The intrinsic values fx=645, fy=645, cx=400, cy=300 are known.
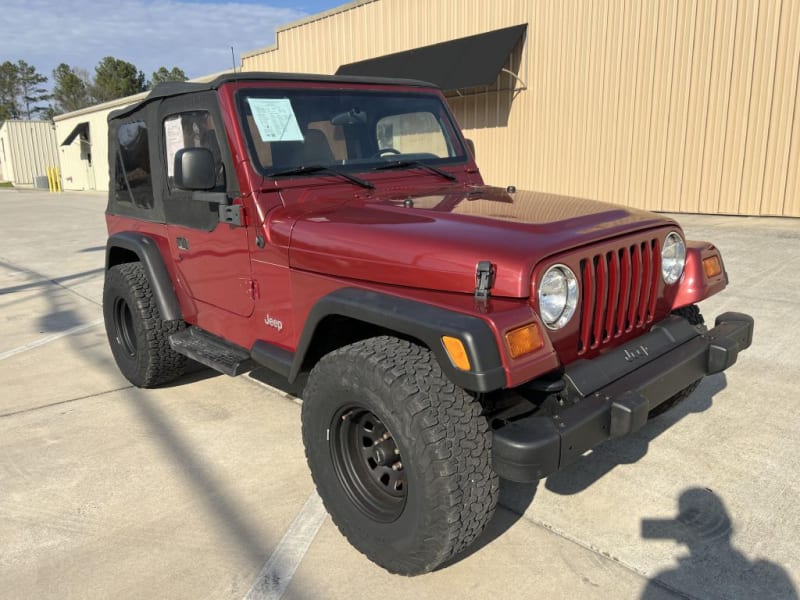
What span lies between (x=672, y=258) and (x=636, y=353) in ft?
1.88

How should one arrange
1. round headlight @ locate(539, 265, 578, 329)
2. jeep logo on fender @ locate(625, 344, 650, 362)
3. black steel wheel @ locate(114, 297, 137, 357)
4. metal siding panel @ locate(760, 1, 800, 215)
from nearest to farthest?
round headlight @ locate(539, 265, 578, 329), jeep logo on fender @ locate(625, 344, 650, 362), black steel wheel @ locate(114, 297, 137, 357), metal siding panel @ locate(760, 1, 800, 215)

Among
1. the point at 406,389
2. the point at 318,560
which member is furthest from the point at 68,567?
the point at 406,389

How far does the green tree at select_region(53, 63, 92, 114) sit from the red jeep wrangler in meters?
69.8

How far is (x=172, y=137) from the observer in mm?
3639

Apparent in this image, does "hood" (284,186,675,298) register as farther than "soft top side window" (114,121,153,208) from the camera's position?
No

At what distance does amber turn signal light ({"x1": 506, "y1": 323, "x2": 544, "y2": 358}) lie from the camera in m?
2.01

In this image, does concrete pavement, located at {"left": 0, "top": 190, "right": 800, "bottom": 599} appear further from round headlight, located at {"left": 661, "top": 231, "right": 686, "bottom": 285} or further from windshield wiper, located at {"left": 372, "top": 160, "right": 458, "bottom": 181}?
windshield wiper, located at {"left": 372, "top": 160, "right": 458, "bottom": 181}

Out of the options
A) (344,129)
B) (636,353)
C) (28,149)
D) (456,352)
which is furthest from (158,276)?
(28,149)

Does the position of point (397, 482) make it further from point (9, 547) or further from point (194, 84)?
point (194, 84)

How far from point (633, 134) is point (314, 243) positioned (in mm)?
9784

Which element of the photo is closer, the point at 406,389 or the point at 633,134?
the point at 406,389

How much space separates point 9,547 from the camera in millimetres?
2613

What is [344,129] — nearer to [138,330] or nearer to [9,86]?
[138,330]

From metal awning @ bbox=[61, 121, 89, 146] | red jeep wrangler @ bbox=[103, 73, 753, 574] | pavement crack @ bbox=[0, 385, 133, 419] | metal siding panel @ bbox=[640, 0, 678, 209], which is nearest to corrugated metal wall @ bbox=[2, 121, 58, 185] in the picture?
metal awning @ bbox=[61, 121, 89, 146]
